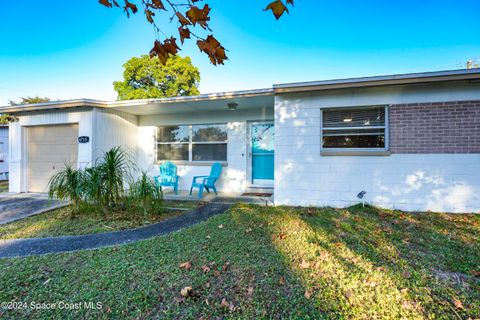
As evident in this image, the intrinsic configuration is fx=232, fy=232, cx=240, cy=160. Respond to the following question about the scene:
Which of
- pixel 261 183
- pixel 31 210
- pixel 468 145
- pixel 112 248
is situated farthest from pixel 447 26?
pixel 31 210

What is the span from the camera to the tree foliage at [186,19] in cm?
164

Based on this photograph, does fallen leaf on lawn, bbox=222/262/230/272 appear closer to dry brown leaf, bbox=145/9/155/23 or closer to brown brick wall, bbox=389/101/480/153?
dry brown leaf, bbox=145/9/155/23

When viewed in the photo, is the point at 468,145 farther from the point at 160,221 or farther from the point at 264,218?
the point at 160,221

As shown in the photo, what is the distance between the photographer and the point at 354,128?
5297mm

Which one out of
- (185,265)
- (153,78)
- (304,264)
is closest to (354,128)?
(304,264)

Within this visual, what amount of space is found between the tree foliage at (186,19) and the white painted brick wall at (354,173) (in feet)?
13.1

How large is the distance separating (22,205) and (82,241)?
154 inches

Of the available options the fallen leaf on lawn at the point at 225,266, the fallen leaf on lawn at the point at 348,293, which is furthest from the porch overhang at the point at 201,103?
the fallen leaf on lawn at the point at 348,293

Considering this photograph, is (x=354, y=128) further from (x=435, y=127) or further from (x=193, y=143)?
(x=193, y=143)

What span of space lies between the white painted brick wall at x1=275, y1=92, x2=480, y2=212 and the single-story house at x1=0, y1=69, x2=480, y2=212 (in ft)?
0.07

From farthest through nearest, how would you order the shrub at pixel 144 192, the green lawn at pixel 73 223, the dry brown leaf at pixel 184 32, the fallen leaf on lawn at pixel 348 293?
the shrub at pixel 144 192
the green lawn at pixel 73 223
the fallen leaf on lawn at pixel 348 293
the dry brown leaf at pixel 184 32

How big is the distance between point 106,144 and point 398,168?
7.90 meters

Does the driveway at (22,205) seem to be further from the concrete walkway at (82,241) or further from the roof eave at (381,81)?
the roof eave at (381,81)

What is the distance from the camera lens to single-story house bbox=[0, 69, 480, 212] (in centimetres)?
473
